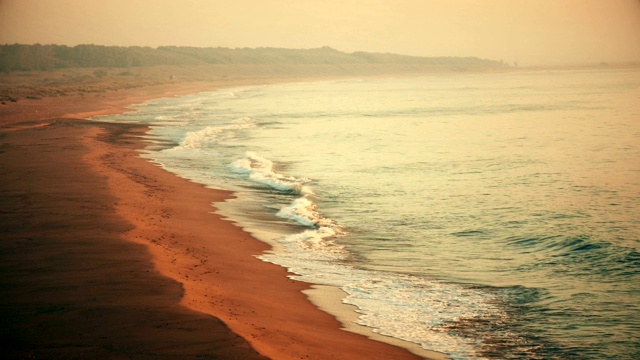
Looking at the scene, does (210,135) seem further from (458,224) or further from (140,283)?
(140,283)

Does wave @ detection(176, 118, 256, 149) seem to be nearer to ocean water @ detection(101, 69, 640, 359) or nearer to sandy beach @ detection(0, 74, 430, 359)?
ocean water @ detection(101, 69, 640, 359)

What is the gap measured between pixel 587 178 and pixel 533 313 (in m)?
12.5

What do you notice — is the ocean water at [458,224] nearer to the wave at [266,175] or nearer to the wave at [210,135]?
the wave at [266,175]

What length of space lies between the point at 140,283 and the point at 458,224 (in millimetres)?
8493

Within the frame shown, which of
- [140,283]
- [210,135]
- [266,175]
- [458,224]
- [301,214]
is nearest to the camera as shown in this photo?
[140,283]

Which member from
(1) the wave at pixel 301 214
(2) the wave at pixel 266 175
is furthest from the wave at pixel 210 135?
(1) the wave at pixel 301 214

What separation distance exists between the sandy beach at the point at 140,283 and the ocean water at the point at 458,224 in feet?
2.98

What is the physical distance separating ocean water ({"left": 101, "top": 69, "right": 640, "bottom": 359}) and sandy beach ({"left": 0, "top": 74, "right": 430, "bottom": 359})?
0.91m

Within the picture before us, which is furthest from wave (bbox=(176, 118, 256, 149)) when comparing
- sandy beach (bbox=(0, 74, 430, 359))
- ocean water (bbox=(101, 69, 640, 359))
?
sandy beach (bbox=(0, 74, 430, 359))

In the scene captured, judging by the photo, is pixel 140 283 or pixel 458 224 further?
pixel 458 224

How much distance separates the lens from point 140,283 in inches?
359

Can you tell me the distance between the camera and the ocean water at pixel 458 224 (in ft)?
30.5

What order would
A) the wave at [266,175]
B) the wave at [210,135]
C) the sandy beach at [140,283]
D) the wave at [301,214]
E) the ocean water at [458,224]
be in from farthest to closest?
the wave at [210,135] < the wave at [266,175] < the wave at [301,214] < the ocean water at [458,224] < the sandy beach at [140,283]

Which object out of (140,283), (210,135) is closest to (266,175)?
(140,283)
